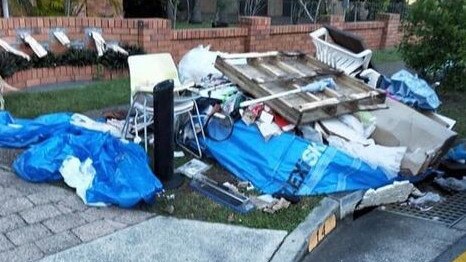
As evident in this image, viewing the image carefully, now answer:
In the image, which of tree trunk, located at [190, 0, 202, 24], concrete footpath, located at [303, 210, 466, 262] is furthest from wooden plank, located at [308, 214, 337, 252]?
tree trunk, located at [190, 0, 202, 24]

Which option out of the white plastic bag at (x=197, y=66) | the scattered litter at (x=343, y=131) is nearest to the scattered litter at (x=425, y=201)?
the scattered litter at (x=343, y=131)

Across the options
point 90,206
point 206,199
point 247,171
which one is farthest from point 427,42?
point 90,206

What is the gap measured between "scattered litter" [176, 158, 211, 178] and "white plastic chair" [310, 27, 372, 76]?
7.52ft

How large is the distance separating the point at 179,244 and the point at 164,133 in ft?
3.75

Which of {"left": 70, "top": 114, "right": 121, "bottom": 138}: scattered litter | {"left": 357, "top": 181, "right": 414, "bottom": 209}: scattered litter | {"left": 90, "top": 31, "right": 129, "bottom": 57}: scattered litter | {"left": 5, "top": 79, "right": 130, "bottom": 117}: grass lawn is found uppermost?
{"left": 90, "top": 31, "right": 129, "bottom": 57}: scattered litter

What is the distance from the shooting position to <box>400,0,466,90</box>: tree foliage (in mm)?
7246

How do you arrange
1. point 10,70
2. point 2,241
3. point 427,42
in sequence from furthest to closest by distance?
point 427,42
point 10,70
point 2,241

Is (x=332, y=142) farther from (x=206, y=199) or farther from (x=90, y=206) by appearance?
(x=90, y=206)

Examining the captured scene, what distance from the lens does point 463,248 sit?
13.0ft

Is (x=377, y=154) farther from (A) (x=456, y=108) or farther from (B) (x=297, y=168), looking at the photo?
(A) (x=456, y=108)

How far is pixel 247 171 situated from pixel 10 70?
12.0 ft

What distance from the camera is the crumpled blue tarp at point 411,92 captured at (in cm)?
602

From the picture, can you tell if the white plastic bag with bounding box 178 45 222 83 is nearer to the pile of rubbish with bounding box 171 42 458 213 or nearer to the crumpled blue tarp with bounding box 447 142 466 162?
the pile of rubbish with bounding box 171 42 458 213

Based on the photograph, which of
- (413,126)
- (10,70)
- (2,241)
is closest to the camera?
(2,241)
